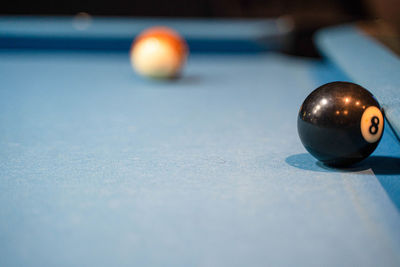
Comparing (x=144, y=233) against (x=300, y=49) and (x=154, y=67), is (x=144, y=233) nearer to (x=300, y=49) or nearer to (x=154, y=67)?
(x=154, y=67)

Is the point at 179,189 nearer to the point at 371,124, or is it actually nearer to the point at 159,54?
the point at 371,124

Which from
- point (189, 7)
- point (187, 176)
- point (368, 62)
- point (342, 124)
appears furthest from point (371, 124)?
point (189, 7)

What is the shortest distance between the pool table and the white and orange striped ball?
0.37 feet

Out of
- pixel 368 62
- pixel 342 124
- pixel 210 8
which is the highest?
pixel 210 8

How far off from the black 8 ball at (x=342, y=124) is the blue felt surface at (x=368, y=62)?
10 cm

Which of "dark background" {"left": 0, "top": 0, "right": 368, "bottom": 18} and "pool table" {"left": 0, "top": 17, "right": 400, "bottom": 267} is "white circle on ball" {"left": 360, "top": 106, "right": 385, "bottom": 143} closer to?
"pool table" {"left": 0, "top": 17, "right": 400, "bottom": 267}

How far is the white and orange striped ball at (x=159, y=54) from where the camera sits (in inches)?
148

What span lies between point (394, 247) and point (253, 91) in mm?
2409

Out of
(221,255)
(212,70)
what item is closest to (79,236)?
(221,255)

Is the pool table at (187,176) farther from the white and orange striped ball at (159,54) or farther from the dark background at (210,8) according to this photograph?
the dark background at (210,8)

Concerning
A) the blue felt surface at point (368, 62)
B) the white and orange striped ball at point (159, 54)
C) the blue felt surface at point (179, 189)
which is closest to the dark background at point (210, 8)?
the blue felt surface at point (368, 62)

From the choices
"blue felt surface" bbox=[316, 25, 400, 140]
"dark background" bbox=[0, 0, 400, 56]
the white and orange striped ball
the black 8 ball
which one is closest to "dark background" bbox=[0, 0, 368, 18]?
"dark background" bbox=[0, 0, 400, 56]

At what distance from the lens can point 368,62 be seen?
3062 mm

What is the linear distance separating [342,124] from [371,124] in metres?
0.11
